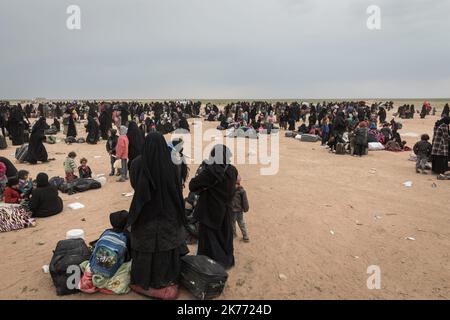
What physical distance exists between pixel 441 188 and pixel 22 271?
27.8 feet

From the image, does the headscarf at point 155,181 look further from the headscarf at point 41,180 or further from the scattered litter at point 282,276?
the headscarf at point 41,180

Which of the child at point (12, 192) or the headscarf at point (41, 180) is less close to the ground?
the headscarf at point (41, 180)

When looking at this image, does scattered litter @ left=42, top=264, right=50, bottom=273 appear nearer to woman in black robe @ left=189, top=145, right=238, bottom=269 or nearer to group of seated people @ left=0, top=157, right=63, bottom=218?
woman in black robe @ left=189, top=145, right=238, bottom=269

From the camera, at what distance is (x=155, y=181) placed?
3307 millimetres

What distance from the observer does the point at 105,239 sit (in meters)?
3.56

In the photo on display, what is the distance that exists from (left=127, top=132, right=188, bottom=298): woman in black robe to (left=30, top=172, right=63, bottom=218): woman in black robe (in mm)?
3221

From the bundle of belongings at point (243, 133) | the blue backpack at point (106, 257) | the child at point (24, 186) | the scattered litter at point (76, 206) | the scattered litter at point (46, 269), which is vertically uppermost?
the bundle of belongings at point (243, 133)

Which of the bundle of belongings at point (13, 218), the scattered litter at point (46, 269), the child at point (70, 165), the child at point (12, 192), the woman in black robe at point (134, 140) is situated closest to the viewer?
the scattered litter at point (46, 269)

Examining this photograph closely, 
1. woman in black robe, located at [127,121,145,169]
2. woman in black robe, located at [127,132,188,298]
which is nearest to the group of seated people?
woman in black robe, located at [127,121,145,169]

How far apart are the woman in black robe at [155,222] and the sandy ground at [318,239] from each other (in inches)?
9.5

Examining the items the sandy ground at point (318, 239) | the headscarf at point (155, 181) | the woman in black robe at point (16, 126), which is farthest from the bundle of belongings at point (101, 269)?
the woman in black robe at point (16, 126)

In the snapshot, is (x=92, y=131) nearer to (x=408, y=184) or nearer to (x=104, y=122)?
(x=104, y=122)

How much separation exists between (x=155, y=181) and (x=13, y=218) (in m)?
3.49

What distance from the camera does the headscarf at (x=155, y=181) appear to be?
3248 millimetres
